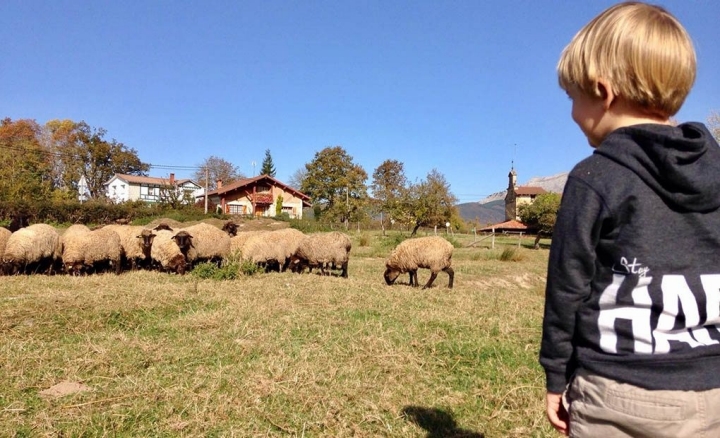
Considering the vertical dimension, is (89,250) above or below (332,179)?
below

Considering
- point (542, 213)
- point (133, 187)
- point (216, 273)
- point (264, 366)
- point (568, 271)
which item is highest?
point (133, 187)

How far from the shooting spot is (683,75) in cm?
154

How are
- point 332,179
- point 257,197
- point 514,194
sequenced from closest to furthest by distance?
point 257,197 → point 332,179 → point 514,194

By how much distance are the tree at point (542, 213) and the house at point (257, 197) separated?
25.0 metres

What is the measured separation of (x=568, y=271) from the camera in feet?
5.11

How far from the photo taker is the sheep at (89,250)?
1311 cm

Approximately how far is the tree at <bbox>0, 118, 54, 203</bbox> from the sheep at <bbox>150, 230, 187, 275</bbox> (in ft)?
114

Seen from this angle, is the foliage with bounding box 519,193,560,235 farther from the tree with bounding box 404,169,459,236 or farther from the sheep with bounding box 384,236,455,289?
the sheep with bounding box 384,236,455,289

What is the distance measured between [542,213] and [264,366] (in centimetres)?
3978

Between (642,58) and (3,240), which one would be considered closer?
(642,58)

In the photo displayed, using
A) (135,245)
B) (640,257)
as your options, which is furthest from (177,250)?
(640,257)

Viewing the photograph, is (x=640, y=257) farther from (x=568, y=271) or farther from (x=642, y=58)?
(x=642, y=58)

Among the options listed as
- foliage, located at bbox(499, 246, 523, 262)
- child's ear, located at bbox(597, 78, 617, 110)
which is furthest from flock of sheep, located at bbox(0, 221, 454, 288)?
foliage, located at bbox(499, 246, 523, 262)

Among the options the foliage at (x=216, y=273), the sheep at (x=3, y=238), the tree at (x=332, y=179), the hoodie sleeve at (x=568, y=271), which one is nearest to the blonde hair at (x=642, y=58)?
the hoodie sleeve at (x=568, y=271)
